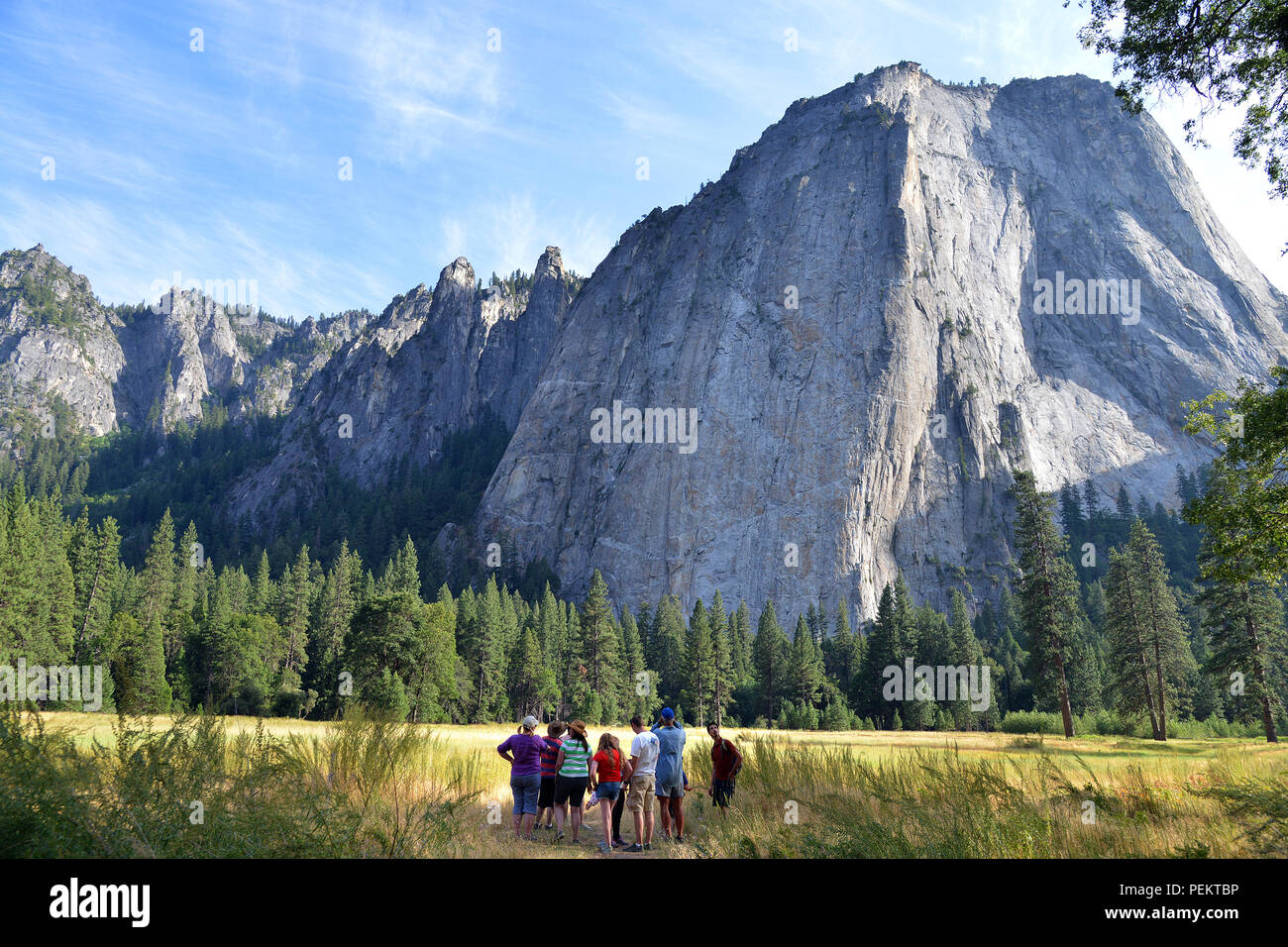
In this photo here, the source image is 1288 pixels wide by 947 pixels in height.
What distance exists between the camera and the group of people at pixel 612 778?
35.9 feet

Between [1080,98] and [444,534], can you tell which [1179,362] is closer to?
[1080,98]

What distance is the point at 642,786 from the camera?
10.9 metres

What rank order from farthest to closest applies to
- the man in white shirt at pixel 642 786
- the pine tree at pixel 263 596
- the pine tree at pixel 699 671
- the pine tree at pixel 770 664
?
the pine tree at pixel 263 596 → the pine tree at pixel 770 664 → the pine tree at pixel 699 671 → the man in white shirt at pixel 642 786

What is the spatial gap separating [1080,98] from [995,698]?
167m

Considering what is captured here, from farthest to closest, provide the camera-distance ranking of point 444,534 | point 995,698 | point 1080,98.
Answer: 1. point 1080,98
2. point 444,534
3. point 995,698

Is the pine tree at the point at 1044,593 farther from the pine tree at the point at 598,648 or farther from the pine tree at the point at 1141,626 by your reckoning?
the pine tree at the point at 598,648

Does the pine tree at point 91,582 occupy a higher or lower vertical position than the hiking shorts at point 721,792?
higher

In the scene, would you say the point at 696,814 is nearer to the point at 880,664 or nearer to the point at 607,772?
the point at 607,772

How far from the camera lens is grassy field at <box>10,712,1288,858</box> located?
6637mm

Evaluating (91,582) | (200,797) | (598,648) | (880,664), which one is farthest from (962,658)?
(91,582)

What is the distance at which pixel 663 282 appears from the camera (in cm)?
14825

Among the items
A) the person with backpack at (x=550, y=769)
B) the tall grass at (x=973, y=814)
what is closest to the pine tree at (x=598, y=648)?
the person with backpack at (x=550, y=769)

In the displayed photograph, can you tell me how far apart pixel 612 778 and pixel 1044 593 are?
38027 mm
